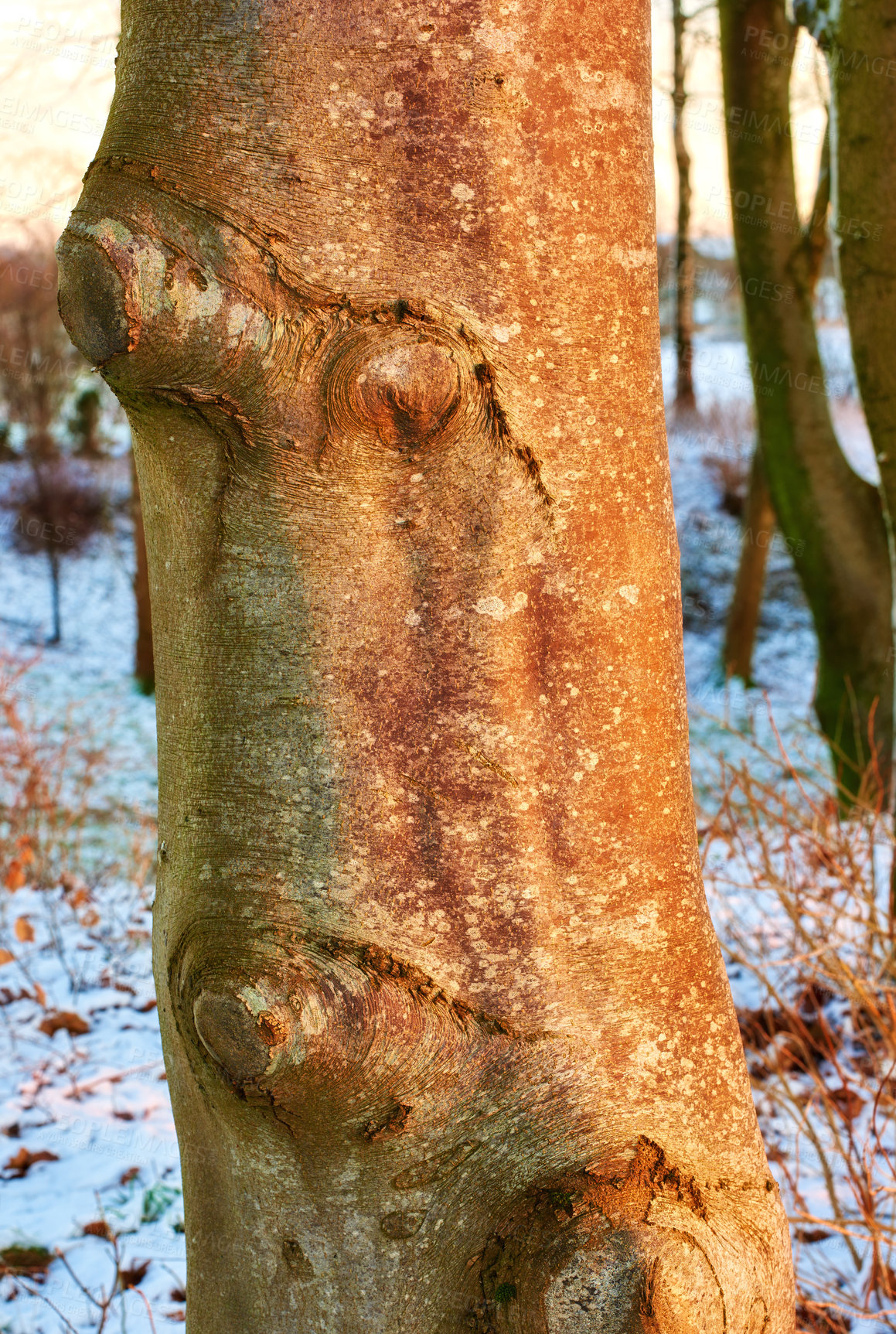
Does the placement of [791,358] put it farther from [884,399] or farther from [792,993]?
[792,993]

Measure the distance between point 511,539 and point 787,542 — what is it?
5371mm

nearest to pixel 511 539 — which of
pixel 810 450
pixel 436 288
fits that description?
pixel 436 288

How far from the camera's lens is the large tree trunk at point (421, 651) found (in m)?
0.87

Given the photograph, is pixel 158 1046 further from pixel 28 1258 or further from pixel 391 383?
pixel 391 383

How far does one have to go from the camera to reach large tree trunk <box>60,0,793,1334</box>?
2.84 feet

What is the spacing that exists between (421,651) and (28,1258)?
2.12 meters

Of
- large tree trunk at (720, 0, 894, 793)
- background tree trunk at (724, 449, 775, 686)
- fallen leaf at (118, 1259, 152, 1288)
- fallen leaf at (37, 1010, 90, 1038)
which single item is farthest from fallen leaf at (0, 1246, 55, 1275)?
background tree trunk at (724, 449, 775, 686)

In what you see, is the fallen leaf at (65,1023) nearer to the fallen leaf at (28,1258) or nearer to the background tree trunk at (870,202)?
the fallen leaf at (28,1258)

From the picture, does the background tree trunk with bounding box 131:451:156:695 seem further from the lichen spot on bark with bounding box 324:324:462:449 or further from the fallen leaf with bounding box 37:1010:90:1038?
the lichen spot on bark with bounding box 324:324:462:449

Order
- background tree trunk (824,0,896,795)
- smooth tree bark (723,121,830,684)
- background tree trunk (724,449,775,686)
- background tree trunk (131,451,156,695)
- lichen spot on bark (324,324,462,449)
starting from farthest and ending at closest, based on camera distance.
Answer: background tree trunk (131,451,156,695) → background tree trunk (724,449,775,686) → smooth tree bark (723,121,830,684) → background tree trunk (824,0,896,795) → lichen spot on bark (324,324,462,449)

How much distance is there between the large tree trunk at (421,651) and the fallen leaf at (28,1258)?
160 centimetres

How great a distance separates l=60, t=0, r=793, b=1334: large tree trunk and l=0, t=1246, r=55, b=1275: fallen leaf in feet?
5.24

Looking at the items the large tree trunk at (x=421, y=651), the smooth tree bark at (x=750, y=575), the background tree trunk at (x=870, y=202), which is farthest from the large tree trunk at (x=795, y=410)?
the large tree trunk at (x=421, y=651)

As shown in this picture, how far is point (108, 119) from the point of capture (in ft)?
3.27
